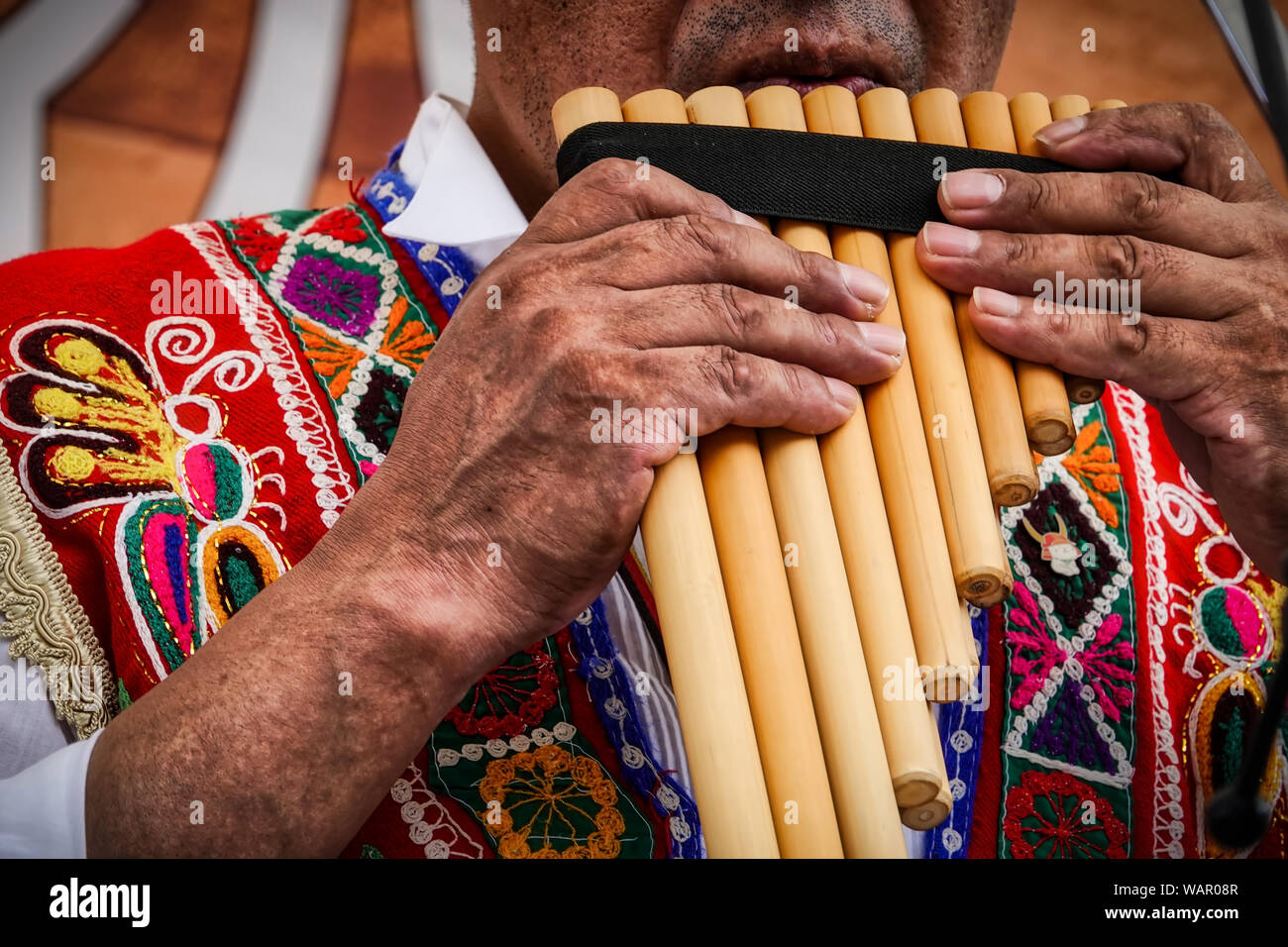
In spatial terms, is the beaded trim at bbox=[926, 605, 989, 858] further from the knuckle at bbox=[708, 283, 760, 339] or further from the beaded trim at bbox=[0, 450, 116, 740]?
the beaded trim at bbox=[0, 450, 116, 740]

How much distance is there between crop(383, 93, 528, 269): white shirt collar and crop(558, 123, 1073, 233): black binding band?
12.3 inches

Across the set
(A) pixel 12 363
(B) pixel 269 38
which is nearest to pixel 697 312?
(A) pixel 12 363

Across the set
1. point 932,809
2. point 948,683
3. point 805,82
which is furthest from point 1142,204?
point 932,809

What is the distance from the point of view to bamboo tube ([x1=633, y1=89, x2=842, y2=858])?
3.25 feet

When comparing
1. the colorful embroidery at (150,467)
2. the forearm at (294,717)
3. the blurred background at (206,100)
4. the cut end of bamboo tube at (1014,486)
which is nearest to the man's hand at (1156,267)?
the cut end of bamboo tube at (1014,486)

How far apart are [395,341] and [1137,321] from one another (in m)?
0.82

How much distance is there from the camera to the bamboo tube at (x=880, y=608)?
103cm

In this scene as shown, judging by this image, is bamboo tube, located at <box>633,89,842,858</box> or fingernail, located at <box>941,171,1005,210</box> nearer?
bamboo tube, located at <box>633,89,842,858</box>

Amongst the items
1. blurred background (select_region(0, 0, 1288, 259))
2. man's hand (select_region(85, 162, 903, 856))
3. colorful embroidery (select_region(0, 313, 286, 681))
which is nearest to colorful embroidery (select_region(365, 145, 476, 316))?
colorful embroidery (select_region(0, 313, 286, 681))

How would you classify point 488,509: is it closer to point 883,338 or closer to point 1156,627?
point 883,338

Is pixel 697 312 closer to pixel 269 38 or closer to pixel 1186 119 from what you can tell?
pixel 1186 119

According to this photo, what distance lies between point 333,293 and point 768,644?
2.49 feet

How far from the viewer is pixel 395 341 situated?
1.43 m

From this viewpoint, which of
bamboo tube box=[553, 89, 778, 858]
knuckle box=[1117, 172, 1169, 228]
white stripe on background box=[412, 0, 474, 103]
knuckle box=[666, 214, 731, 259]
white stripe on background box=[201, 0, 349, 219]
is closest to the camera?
bamboo tube box=[553, 89, 778, 858]
